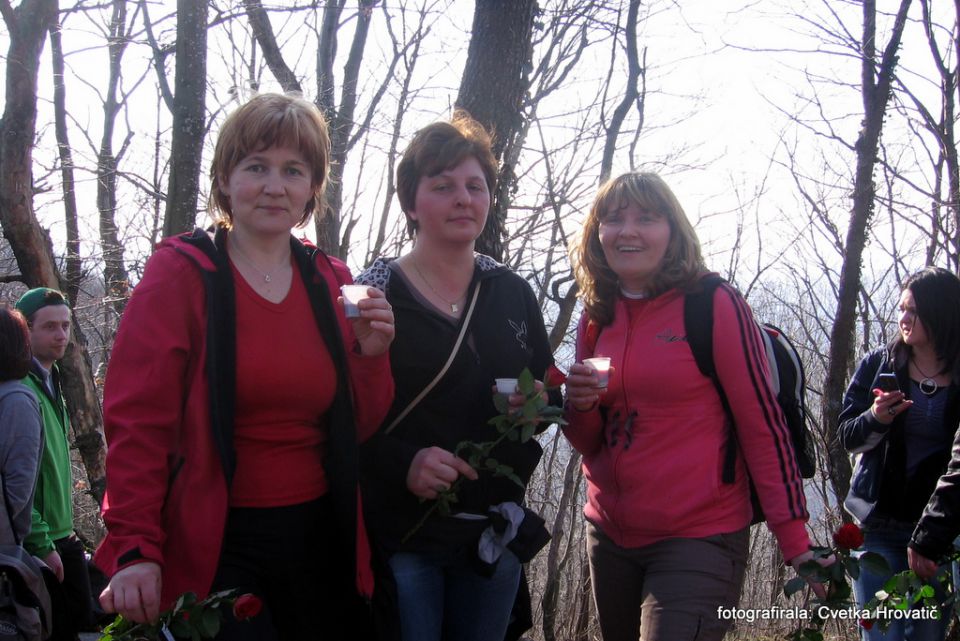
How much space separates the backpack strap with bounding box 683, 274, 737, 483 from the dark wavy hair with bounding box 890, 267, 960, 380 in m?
1.47

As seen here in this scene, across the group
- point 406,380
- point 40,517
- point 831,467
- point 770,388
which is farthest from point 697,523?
point 831,467

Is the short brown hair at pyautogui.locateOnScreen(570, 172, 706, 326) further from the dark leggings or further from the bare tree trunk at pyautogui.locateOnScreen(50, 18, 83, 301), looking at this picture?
the bare tree trunk at pyautogui.locateOnScreen(50, 18, 83, 301)

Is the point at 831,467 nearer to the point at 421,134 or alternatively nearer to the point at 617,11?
the point at 617,11

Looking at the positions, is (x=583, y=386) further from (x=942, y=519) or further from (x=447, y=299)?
(x=942, y=519)

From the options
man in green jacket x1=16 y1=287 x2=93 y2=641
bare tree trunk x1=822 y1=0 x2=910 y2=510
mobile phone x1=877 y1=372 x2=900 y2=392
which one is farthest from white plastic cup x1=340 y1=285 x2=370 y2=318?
bare tree trunk x1=822 y1=0 x2=910 y2=510

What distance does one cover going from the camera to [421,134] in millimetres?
2625

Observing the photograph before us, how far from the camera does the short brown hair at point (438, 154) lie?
2537mm

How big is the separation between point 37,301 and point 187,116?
4.77ft

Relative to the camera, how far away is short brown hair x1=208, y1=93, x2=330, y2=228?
2096 mm

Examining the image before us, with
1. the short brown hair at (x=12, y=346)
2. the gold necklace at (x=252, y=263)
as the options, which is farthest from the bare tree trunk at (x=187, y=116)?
the gold necklace at (x=252, y=263)

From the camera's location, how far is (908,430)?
350 cm

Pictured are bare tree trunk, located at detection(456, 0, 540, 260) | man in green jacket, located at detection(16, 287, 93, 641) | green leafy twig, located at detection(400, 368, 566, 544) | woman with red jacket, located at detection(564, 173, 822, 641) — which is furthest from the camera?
bare tree trunk, located at detection(456, 0, 540, 260)

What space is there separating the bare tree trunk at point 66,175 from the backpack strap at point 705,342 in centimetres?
850

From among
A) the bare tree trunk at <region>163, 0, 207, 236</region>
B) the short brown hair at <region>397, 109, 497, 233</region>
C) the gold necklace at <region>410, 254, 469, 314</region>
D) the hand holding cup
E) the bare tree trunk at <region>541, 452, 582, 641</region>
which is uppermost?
the bare tree trunk at <region>163, 0, 207, 236</region>
